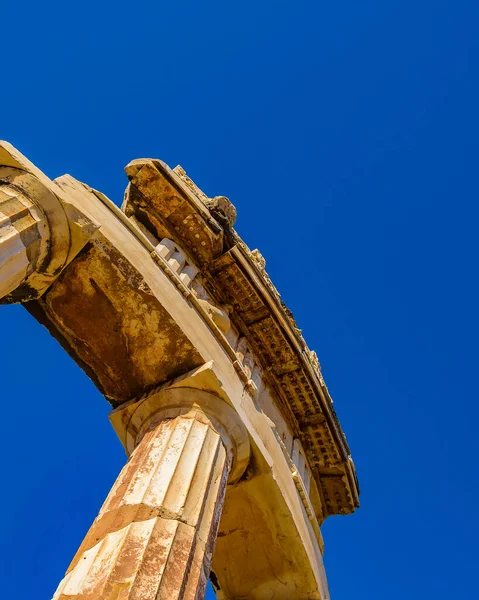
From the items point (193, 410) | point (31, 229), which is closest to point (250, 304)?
point (193, 410)

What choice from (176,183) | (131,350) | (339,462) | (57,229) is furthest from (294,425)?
(57,229)

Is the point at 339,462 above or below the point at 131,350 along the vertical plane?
above

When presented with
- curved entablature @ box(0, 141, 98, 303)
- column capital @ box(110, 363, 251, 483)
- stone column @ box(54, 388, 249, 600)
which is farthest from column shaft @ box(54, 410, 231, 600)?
curved entablature @ box(0, 141, 98, 303)

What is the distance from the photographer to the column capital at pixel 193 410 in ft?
18.9

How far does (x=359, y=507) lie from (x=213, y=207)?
6.04 metres

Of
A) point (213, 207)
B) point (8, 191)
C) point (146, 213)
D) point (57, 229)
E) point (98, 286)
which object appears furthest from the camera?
point (213, 207)

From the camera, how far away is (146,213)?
26.3ft

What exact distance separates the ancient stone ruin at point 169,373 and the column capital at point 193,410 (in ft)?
0.06

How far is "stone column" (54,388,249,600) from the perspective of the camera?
12.2ft

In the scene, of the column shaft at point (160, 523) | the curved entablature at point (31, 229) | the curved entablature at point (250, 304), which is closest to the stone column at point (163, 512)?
the column shaft at point (160, 523)

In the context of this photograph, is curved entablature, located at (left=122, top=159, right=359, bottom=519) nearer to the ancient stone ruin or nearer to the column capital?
the ancient stone ruin

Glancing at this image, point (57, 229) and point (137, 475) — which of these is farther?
point (57, 229)

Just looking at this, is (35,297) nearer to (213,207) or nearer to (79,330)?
(79,330)

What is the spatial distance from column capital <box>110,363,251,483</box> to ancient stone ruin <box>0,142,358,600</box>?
0.02m
